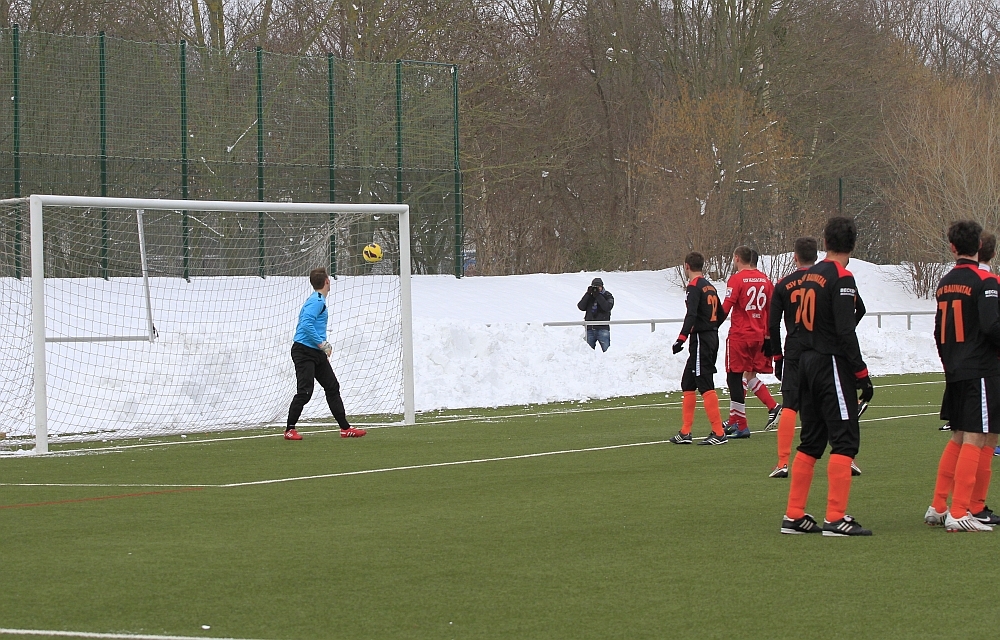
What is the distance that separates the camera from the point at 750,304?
1423 cm

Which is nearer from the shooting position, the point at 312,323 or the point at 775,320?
the point at 775,320

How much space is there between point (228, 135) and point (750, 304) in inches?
647

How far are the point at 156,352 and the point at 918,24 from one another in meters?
39.0

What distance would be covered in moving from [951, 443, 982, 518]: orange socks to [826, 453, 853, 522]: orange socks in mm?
698

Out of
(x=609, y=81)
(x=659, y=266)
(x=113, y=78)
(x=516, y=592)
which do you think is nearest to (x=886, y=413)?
(x=516, y=592)

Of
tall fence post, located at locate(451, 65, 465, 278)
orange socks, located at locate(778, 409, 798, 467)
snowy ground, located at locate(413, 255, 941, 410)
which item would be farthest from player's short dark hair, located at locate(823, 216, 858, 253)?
tall fence post, located at locate(451, 65, 465, 278)

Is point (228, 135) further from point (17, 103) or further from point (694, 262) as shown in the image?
point (694, 262)

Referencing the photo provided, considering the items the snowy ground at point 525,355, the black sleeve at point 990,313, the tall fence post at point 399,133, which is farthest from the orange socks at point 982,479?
the tall fence post at point 399,133

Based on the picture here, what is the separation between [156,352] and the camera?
64.6 ft

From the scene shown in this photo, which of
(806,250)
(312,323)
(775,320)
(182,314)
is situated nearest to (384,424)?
(312,323)

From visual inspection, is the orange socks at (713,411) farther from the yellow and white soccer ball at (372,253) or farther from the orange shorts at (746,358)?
the yellow and white soccer ball at (372,253)

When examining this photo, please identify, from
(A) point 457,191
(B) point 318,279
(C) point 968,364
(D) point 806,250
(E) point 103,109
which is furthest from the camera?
(A) point 457,191

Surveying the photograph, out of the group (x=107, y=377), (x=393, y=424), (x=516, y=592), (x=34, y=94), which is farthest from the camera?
(x=34, y=94)

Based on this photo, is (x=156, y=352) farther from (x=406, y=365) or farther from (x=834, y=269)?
(x=834, y=269)
